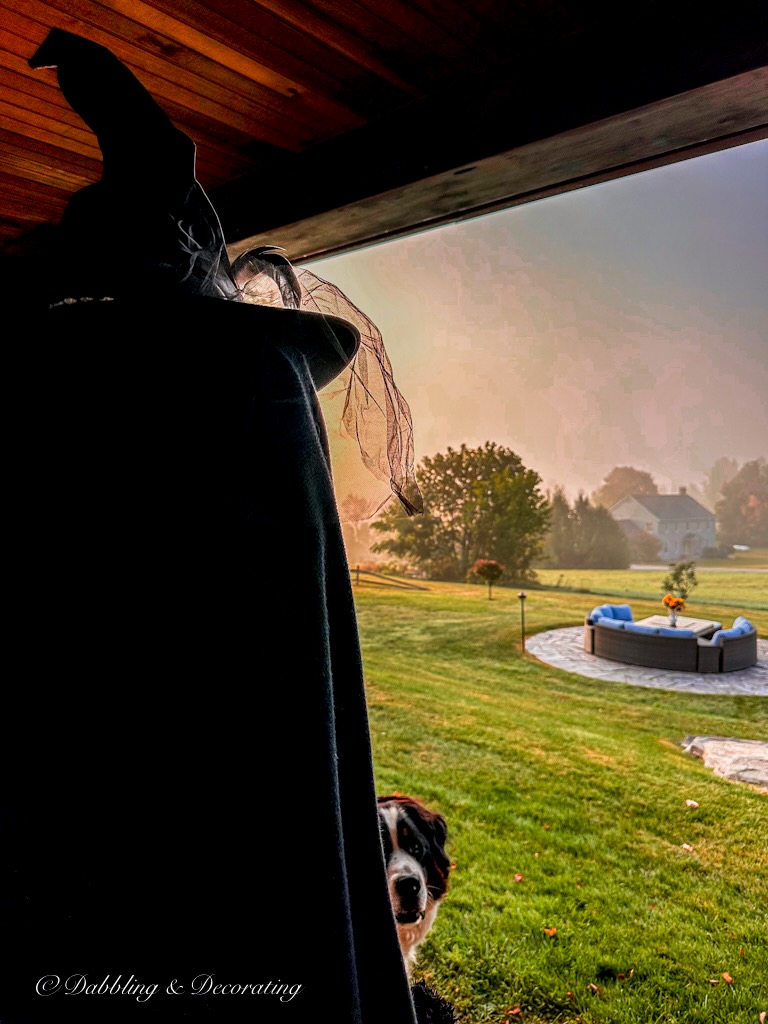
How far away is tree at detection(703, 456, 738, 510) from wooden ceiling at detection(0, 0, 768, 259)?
767 cm

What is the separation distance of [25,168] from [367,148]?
A: 2.74 feet

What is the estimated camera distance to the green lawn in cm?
792

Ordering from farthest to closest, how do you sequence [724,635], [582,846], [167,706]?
[724,635] < [582,846] < [167,706]

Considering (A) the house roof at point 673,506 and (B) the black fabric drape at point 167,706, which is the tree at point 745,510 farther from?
(B) the black fabric drape at point 167,706

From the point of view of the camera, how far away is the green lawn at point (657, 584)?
26.0 ft

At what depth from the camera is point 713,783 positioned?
4.02 meters

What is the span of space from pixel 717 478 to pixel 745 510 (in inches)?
27.2

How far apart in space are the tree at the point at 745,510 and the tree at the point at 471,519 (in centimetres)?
249

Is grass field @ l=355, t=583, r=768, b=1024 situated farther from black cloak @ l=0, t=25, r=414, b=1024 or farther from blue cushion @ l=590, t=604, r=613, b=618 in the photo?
black cloak @ l=0, t=25, r=414, b=1024

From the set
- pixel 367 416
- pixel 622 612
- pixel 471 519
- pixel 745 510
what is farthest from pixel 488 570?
pixel 367 416

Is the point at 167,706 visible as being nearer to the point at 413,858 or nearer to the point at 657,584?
the point at 413,858

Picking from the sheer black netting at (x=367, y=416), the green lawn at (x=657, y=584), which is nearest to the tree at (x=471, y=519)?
the green lawn at (x=657, y=584)

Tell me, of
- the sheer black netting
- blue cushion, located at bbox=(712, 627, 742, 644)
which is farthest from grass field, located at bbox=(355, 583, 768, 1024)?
the sheer black netting

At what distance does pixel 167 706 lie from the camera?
1.39ft
